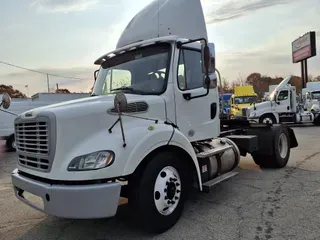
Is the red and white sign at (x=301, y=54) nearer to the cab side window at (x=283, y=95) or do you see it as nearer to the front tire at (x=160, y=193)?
the cab side window at (x=283, y=95)

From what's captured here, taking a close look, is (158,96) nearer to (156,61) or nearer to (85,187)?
(156,61)

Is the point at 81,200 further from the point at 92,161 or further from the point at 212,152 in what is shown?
the point at 212,152

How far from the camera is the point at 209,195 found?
5.49 m

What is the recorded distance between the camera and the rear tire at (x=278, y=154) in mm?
7223

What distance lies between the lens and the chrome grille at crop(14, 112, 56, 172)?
3.51 meters

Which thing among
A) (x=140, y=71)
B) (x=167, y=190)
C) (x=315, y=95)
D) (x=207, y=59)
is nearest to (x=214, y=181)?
(x=167, y=190)

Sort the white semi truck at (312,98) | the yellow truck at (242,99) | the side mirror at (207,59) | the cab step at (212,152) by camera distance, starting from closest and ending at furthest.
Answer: the side mirror at (207,59) < the cab step at (212,152) < the white semi truck at (312,98) < the yellow truck at (242,99)

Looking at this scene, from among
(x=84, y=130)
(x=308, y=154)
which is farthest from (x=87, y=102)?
(x=308, y=154)

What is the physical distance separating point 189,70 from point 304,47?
3736 cm

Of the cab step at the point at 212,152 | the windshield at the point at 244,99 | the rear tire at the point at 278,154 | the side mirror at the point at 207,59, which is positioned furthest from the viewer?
the windshield at the point at 244,99

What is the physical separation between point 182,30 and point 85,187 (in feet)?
9.90

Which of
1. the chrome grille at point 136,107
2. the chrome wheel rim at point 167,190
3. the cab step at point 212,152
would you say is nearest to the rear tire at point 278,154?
the cab step at point 212,152

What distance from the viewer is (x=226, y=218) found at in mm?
4375

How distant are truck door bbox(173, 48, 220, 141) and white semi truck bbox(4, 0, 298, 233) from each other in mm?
15
